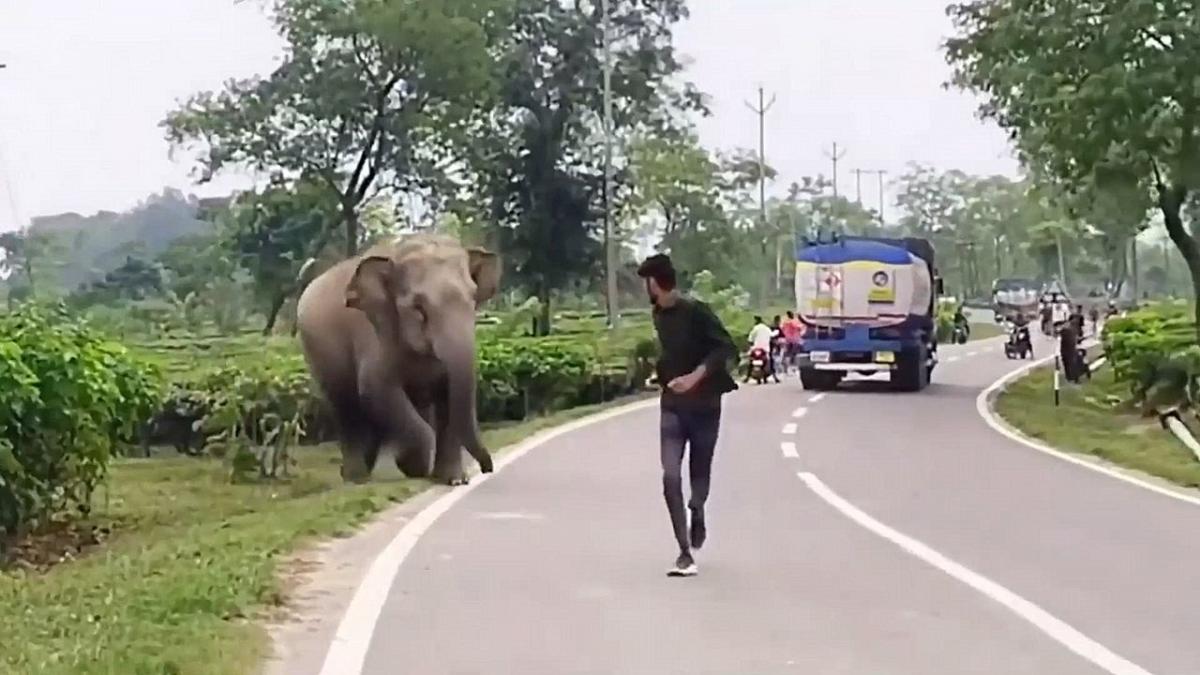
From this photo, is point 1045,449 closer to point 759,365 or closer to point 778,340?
point 759,365

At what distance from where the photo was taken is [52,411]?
51.1ft

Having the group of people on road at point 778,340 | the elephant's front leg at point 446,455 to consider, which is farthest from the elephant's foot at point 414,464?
the group of people on road at point 778,340

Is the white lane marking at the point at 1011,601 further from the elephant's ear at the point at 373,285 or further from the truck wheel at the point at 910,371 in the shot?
the truck wheel at the point at 910,371

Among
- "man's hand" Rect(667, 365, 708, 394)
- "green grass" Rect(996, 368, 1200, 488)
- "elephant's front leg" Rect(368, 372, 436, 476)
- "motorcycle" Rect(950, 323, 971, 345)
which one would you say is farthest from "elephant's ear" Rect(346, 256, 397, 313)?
"motorcycle" Rect(950, 323, 971, 345)

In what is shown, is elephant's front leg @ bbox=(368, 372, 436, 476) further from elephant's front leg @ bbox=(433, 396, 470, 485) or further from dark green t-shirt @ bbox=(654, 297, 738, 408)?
dark green t-shirt @ bbox=(654, 297, 738, 408)

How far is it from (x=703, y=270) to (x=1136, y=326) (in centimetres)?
3161

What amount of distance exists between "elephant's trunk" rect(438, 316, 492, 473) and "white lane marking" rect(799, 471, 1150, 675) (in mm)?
4042

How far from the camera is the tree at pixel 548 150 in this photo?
52875mm

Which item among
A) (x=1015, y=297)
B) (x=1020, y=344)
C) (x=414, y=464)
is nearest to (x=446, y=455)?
(x=414, y=464)

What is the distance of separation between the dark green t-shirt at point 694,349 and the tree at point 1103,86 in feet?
65.4

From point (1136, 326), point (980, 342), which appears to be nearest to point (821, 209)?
point (980, 342)

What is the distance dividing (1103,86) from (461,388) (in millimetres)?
14953

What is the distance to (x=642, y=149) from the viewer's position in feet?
208

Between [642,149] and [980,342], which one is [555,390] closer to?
[642,149]
